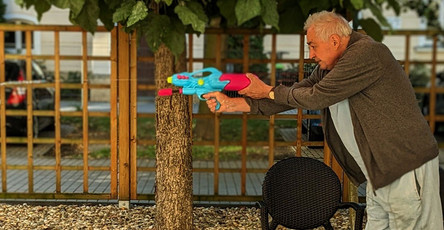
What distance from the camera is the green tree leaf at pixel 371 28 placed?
9.07ft

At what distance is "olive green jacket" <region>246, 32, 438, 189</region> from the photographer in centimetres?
238

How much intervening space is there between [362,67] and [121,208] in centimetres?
325

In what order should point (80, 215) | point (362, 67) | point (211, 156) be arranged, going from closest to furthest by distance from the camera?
1. point (362, 67)
2. point (80, 215)
3. point (211, 156)

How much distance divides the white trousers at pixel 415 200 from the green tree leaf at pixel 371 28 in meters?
0.77

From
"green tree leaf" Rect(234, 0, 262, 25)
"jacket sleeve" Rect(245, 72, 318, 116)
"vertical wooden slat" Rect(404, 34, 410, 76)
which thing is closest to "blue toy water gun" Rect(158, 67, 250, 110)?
"jacket sleeve" Rect(245, 72, 318, 116)

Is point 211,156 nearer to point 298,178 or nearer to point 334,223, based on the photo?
point 334,223

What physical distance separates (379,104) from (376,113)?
44 mm

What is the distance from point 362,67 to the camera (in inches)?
93.5

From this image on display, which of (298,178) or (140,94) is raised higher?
(140,94)

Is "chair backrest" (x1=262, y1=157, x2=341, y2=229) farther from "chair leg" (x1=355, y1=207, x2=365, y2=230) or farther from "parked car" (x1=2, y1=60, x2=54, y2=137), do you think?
"parked car" (x1=2, y1=60, x2=54, y2=137)

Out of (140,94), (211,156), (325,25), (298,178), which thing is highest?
(325,25)

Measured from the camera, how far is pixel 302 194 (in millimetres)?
3299

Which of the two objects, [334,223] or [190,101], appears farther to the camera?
[334,223]

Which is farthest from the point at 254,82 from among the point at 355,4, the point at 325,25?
the point at 355,4
